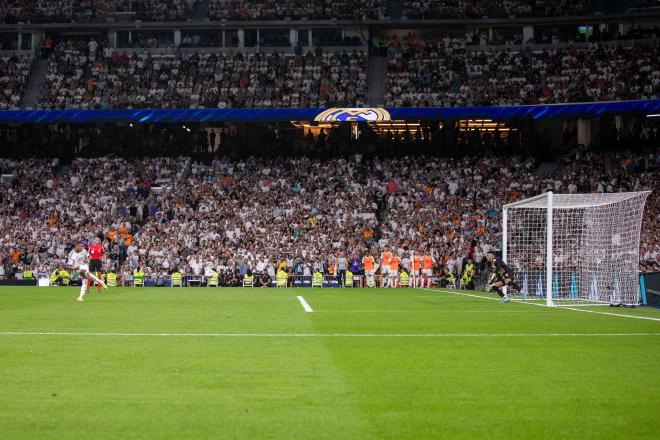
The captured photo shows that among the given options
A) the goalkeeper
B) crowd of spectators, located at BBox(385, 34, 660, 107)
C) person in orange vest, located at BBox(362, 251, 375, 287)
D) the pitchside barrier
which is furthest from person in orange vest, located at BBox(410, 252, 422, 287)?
Result: the goalkeeper

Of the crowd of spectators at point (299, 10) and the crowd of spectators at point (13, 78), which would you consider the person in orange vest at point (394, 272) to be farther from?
the crowd of spectators at point (13, 78)

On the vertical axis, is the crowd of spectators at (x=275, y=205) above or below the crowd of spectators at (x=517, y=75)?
below

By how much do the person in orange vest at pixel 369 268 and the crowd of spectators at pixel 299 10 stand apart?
2151 cm

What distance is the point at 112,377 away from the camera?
31.6 feet

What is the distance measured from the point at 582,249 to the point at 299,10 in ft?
112

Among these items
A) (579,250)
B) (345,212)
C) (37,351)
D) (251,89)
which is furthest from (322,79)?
(37,351)

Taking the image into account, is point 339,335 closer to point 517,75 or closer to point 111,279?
point 111,279

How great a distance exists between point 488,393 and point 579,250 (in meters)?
21.1

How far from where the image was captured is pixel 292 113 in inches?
1950

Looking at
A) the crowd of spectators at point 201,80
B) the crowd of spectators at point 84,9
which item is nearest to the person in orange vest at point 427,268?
the crowd of spectators at point 201,80

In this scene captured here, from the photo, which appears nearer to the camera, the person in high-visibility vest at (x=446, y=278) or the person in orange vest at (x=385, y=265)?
the person in high-visibility vest at (x=446, y=278)

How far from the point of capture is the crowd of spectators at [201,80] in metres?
52.3

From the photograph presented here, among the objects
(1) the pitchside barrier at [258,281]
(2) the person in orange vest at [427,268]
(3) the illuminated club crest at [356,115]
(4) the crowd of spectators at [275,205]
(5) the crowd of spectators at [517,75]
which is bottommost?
(1) the pitchside barrier at [258,281]

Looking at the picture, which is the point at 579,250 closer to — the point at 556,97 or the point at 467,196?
the point at 467,196
